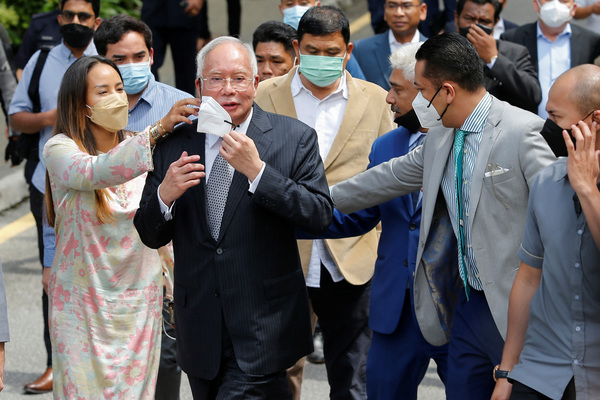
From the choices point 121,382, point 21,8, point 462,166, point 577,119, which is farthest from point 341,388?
point 21,8

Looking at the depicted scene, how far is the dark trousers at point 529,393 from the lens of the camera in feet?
11.9

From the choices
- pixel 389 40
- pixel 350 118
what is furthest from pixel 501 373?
pixel 389 40

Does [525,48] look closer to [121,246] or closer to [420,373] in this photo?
[420,373]

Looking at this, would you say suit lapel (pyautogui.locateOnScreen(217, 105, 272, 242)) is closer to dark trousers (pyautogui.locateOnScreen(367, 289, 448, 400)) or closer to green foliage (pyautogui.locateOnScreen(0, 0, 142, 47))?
dark trousers (pyautogui.locateOnScreen(367, 289, 448, 400))

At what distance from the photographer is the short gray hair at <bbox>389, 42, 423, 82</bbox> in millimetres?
4918

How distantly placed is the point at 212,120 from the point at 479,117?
3.79ft

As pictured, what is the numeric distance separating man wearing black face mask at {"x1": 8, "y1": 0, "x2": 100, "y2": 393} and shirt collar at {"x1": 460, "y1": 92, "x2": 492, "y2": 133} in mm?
3228

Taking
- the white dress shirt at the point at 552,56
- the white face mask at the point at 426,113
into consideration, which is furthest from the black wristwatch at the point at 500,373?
the white dress shirt at the point at 552,56

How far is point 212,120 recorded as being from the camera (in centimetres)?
415

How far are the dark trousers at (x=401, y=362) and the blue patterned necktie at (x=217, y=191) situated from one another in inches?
44.9

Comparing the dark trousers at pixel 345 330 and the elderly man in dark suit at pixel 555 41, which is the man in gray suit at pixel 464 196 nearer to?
the dark trousers at pixel 345 330

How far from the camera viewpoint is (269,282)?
13.9 feet

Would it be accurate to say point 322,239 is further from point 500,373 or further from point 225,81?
point 500,373

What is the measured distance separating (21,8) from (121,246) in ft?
29.9
